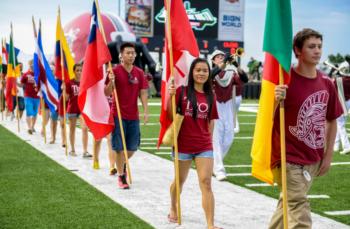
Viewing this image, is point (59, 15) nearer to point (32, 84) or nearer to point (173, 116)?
point (32, 84)

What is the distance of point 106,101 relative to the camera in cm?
955

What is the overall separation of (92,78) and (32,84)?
846 centimetres

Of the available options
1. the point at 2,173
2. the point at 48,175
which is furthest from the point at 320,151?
the point at 2,173

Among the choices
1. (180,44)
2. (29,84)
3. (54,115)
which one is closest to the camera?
(180,44)

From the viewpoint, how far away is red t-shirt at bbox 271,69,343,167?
487cm

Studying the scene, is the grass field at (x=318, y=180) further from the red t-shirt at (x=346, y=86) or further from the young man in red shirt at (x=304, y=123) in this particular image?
the young man in red shirt at (x=304, y=123)

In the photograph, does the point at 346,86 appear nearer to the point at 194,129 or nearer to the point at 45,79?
the point at 45,79

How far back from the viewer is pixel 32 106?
17.3 meters

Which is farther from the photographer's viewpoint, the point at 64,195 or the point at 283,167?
the point at 64,195

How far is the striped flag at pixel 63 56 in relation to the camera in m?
13.2

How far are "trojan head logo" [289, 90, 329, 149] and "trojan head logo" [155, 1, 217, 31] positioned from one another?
41623 mm

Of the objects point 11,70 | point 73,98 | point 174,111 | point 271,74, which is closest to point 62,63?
point 73,98

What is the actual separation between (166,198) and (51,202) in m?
1.43

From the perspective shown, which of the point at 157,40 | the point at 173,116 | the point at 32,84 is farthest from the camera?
the point at 157,40
